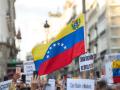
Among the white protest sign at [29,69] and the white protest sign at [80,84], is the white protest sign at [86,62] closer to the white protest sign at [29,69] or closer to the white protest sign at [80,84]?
the white protest sign at [80,84]

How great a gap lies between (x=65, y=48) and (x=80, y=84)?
9.39 ft

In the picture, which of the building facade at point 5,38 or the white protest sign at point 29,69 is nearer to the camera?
the white protest sign at point 29,69

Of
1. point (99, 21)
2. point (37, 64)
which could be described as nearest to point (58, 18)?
point (99, 21)

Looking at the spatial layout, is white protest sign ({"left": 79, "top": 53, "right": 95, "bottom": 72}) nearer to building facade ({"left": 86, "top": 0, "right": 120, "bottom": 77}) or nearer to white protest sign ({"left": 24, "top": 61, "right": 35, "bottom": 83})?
white protest sign ({"left": 24, "top": 61, "right": 35, "bottom": 83})

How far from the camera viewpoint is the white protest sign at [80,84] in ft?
35.8

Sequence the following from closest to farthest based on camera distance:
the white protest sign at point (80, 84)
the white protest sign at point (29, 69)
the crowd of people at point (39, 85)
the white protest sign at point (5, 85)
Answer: the crowd of people at point (39, 85), the white protest sign at point (80, 84), the white protest sign at point (5, 85), the white protest sign at point (29, 69)

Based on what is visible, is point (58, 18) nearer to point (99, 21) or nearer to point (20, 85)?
point (99, 21)

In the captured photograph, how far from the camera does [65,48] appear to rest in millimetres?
14047

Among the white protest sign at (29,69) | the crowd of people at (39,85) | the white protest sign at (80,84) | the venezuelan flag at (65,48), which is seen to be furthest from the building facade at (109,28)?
the white protest sign at (80,84)

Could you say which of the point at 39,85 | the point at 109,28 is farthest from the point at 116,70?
the point at 109,28

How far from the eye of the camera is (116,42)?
81750mm

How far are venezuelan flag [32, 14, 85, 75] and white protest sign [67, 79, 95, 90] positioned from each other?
2.05 meters

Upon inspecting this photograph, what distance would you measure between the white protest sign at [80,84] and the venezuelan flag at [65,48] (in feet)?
6.73

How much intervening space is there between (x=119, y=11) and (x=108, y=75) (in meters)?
69.9
